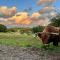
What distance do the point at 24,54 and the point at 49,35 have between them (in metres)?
0.94

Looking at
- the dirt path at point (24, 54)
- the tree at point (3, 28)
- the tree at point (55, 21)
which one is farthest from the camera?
the tree at point (55, 21)

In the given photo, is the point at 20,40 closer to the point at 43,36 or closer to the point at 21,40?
the point at 21,40

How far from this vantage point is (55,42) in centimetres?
625

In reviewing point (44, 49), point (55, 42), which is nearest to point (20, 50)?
point (44, 49)

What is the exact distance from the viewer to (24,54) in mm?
5457

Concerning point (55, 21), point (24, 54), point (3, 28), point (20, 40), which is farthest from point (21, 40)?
point (55, 21)

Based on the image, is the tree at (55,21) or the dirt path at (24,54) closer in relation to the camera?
the dirt path at (24,54)

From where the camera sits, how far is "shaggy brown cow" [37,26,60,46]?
236 inches

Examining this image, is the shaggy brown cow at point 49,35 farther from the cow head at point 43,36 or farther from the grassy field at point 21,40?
the grassy field at point 21,40

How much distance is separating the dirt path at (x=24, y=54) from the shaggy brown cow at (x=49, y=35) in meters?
0.35

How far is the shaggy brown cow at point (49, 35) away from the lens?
6.00 m

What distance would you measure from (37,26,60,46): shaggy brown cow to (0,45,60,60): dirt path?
14.0 inches

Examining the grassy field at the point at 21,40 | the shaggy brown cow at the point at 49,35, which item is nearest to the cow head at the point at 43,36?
the shaggy brown cow at the point at 49,35

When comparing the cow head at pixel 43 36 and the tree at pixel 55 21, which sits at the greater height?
the tree at pixel 55 21
